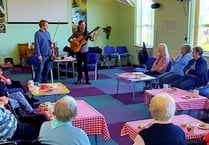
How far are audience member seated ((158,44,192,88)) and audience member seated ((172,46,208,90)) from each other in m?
0.26

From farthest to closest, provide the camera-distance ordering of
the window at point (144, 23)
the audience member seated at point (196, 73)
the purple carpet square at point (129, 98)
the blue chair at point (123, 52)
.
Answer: the blue chair at point (123, 52)
the window at point (144, 23)
the purple carpet square at point (129, 98)
the audience member seated at point (196, 73)

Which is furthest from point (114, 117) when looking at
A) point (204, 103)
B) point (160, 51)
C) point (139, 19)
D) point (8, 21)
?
point (8, 21)

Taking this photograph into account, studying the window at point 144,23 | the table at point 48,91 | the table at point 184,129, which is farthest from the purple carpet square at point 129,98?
the window at point 144,23

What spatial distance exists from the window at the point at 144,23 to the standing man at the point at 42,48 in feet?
12.1

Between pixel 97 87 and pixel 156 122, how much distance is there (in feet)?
16.1

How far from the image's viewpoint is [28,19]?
9625 millimetres

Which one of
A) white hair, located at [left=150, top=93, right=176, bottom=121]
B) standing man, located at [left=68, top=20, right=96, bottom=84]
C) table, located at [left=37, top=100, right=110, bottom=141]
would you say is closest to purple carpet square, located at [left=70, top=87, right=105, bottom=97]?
standing man, located at [left=68, top=20, right=96, bottom=84]

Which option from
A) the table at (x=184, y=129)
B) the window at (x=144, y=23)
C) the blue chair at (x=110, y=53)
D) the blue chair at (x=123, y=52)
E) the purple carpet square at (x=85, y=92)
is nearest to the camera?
the table at (x=184, y=129)

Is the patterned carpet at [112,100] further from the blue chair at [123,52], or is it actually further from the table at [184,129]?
the blue chair at [123,52]

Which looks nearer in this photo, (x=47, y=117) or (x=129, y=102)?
(x=47, y=117)

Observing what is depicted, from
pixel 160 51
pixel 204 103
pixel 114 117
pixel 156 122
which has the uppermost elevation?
pixel 160 51

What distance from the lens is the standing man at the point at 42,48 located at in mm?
6250

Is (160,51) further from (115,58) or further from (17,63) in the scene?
(17,63)

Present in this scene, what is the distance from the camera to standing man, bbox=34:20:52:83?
20.5ft
